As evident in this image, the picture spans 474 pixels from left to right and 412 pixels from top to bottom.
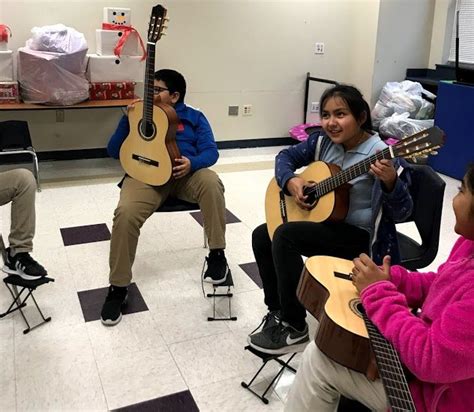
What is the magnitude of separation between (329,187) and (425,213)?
367 mm

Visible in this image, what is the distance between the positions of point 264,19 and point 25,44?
2148 millimetres

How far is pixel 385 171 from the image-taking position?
1.62m

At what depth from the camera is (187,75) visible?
4.69 m

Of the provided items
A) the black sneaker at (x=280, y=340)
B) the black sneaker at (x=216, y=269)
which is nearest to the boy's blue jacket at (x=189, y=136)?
the black sneaker at (x=216, y=269)

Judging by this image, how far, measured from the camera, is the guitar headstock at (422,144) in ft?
4.89

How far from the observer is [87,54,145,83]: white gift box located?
Result: 397 cm

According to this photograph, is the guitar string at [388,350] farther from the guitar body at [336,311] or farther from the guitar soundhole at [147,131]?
the guitar soundhole at [147,131]

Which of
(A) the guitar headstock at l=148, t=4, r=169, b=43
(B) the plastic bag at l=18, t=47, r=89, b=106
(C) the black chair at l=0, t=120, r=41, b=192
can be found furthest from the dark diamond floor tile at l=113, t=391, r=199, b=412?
(B) the plastic bag at l=18, t=47, r=89, b=106

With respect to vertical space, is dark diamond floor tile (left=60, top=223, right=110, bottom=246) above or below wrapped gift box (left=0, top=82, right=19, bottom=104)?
below

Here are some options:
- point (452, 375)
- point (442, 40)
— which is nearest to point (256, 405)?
point (452, 375)

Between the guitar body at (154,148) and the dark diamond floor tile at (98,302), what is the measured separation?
1.71 feet

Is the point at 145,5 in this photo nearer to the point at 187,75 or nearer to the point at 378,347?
the point at 187,75

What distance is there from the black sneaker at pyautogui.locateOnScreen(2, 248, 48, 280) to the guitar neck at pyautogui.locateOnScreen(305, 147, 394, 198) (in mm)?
1160

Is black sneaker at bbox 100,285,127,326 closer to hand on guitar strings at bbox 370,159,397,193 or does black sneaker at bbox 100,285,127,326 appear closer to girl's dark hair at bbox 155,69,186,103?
girl's dark hair at bbox 155,69,186,103
